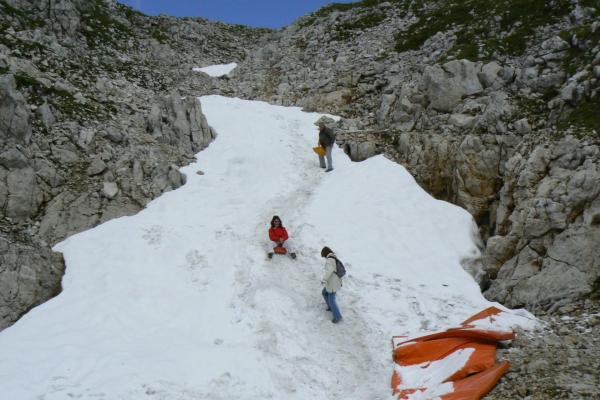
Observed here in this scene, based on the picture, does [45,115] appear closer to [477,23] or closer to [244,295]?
[244,295]

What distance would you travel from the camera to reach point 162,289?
42.8ft

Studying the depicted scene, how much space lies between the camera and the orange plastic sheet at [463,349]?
807 centimetres

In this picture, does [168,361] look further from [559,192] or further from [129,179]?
[559,192]

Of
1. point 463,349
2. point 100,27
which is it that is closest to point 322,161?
point 463,349

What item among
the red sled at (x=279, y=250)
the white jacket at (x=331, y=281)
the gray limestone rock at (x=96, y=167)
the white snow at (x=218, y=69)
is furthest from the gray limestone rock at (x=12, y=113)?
the white snow at (x=218, y=69)

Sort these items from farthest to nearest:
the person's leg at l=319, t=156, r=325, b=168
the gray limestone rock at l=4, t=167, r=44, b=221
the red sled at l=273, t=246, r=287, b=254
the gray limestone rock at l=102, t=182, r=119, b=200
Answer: the person's leg at l=319, t=156, r=325, b=168
the gray limestone rock at l=102, t=182, r=119, b=200
the red sled at l=273, t=246, r=287, b=254
the gray limestone rock at l=4, t=167, r=44, b=221

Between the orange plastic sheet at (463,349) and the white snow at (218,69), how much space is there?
128ft

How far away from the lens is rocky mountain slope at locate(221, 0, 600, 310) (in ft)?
42.7

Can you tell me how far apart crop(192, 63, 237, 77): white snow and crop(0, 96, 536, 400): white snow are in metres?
25.3

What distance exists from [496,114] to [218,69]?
1316 inches

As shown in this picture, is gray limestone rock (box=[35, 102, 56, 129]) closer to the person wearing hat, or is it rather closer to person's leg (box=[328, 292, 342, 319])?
the person wearing hat

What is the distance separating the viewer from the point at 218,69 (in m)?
45.0

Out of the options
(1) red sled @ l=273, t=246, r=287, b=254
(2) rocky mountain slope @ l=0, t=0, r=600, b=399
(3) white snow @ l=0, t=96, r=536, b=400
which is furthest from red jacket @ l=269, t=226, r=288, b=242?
(2) rocky mountain slope @ l=0, t=0, r=600, b=399

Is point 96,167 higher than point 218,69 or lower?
lower
